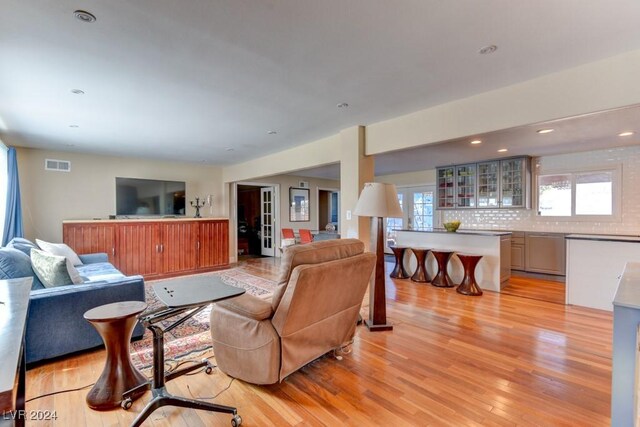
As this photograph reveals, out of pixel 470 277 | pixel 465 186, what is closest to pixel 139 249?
pixel 470 277

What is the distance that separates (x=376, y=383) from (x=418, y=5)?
2.40 meters

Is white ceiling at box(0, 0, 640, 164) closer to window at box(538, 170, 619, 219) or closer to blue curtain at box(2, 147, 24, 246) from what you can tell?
blue curtain at box(2, 147, 24, 246)

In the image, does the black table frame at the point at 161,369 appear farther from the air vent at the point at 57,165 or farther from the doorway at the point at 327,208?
the doorway at the point at 327,208

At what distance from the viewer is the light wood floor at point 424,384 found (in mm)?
1742

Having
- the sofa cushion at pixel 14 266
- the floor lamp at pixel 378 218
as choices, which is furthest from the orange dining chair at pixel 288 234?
the sofa cushion at pixel 14 266

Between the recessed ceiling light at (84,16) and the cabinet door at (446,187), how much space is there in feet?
21.2

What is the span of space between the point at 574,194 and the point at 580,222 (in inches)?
20.1

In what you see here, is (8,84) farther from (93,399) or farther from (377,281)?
(377,281)

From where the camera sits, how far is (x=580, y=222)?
206 inches

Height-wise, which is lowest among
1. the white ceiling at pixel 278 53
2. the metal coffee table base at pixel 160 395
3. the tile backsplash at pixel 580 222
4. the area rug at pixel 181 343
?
the area rug at pixel 181 343

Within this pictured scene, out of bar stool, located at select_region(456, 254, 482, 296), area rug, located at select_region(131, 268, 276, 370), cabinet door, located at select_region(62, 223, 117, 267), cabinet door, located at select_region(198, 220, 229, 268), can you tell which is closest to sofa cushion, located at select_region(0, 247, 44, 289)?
area rug, located at select_region(131, 268, 276, 370)

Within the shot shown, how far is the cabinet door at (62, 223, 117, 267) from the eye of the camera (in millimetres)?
4852

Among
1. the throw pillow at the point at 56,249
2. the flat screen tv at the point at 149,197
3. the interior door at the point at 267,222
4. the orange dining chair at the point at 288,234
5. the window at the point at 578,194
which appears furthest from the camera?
the interior door at the point at 267,222

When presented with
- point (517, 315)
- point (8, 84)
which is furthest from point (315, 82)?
point (517, 315)
